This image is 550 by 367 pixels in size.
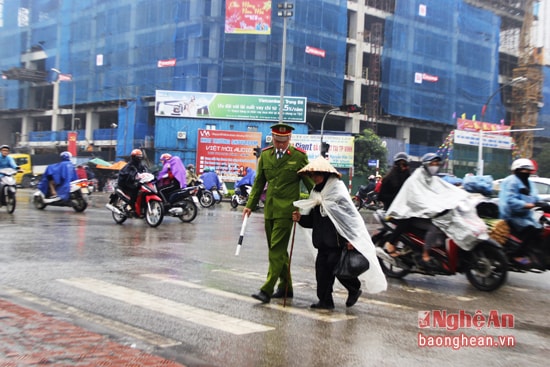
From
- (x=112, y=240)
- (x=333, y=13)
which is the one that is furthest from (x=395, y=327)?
(x=333, y=13)

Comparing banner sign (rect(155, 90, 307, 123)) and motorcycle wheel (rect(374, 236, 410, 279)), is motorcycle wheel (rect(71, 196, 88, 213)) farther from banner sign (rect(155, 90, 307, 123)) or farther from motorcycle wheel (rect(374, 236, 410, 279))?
banner sign (rect(155, 90, 307, 123))

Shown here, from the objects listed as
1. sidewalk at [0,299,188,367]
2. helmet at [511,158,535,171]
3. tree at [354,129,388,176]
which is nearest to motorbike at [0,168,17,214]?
sidewalk at [0,299,188,367]

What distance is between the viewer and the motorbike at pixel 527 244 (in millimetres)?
6695

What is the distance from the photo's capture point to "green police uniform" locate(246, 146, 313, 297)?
17.5 ft

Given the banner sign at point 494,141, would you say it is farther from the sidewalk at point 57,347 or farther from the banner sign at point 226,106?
the sidewalk at point 57,347

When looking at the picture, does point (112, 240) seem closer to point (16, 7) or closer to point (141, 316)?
point (141, 316)

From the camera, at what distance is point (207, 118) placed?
4103 cm

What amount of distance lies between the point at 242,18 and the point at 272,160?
126 feet

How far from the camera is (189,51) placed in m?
42.9

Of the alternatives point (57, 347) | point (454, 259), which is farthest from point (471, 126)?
point (57, 347)

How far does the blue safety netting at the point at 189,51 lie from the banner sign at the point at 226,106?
1.70 metres

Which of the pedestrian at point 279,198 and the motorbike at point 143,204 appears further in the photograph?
the motorbike at point 143,204
